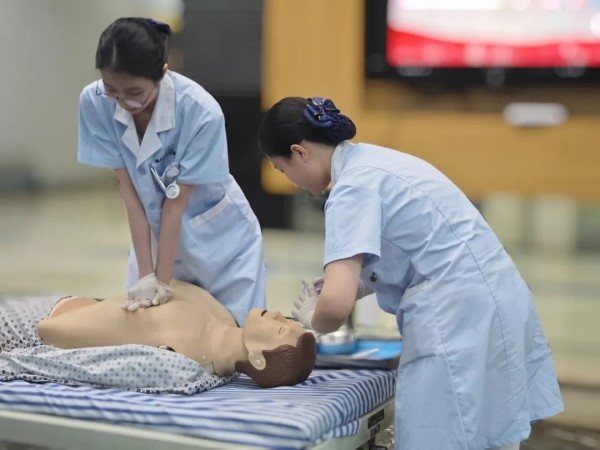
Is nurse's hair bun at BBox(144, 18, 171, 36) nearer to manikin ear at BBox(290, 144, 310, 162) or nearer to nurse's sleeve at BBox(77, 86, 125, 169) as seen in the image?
nurse's sleeve at BBox(77, 86, 125, 169)

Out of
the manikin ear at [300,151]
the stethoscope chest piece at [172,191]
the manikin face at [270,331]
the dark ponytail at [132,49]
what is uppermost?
the dark ponytail at [132,49]

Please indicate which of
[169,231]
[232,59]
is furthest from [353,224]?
→ [232,59]

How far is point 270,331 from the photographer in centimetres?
192

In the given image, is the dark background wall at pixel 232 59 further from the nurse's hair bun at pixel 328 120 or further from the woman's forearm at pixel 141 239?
the nurse's hair bun at pixel 328 120

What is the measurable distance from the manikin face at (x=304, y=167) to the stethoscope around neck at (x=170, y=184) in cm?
35

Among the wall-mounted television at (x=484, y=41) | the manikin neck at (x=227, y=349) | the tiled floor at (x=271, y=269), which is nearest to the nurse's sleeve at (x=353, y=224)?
the manikin neck at (x=227, y=349)

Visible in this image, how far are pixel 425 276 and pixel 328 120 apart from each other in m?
0.36

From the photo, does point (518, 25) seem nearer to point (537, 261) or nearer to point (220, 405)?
point (537, 261)

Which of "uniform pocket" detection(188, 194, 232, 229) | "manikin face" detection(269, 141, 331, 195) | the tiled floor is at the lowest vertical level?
the tiled floor

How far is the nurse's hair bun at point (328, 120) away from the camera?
5.77ft

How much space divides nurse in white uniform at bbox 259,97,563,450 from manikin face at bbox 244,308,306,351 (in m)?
0.11

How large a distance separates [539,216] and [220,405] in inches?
186

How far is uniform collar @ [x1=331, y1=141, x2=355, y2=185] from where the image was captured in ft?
5.85

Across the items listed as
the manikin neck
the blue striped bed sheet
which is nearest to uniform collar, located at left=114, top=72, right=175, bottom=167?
the manikin neck
